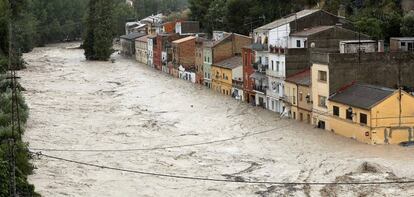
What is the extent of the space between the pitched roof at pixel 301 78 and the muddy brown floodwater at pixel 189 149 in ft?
9.57

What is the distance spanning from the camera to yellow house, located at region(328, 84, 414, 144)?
37688mm

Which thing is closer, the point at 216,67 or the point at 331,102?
the point at 331,102

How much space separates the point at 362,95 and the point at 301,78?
27.6 feet

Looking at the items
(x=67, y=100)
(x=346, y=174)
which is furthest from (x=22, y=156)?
(x=67, y=100)

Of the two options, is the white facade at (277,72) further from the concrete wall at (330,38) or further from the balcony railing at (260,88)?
the concrete wall at (330,38)

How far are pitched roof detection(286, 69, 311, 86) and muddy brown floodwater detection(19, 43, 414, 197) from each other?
2917 millimetres

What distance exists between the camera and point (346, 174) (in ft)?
104

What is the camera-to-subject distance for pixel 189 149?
38750 mm

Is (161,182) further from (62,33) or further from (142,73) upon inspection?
(62,33)

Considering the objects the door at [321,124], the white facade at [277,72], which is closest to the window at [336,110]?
the door at [321,124]

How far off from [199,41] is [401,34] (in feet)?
83.1

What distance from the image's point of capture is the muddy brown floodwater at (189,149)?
97.6 feet

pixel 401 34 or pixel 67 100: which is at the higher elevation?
pixel 401 34

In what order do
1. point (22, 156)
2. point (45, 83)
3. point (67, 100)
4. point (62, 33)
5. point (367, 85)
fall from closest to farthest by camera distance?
point (22, 156) < point (367, 85) < point (67, 100) < point (45, 83) < point (62, 33)
